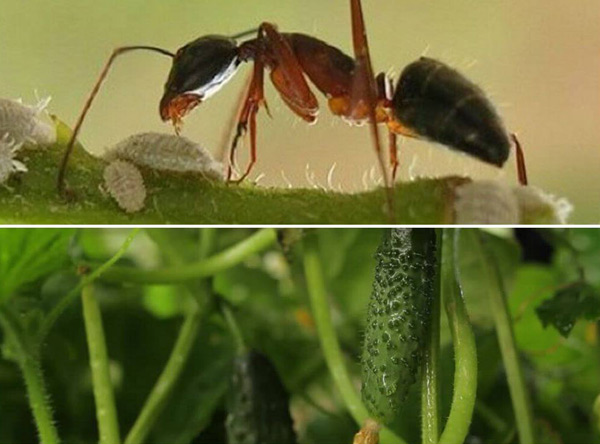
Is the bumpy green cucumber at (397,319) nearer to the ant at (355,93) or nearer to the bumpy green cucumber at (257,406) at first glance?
the ant at (355,93)

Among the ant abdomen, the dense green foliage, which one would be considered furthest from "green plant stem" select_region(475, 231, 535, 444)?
the ant abdomen

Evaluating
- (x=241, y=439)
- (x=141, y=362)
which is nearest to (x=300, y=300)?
(x=141, y=362)

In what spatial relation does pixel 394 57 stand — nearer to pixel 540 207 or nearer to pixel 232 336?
pixel 540 207

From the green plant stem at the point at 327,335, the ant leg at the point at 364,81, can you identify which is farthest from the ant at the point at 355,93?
the green plant stem at the point at 327,335

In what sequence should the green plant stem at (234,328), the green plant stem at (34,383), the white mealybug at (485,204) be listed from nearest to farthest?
the white mealybug at (485,204)
the green plant stem at (34,383)
the green plant stem at (234,328)

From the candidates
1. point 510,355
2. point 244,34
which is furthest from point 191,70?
point 510,355

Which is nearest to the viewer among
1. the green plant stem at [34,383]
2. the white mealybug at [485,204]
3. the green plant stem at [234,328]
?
the white mealybug at [485,204]

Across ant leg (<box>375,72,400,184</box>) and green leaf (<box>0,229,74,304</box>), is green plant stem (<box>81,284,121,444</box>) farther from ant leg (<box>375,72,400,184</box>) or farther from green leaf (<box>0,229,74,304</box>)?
ant leg (<box>375,72,400,184</box>)

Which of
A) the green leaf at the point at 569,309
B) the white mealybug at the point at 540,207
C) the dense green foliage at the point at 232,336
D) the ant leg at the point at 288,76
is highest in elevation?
the ant leg at the point at 288,76
